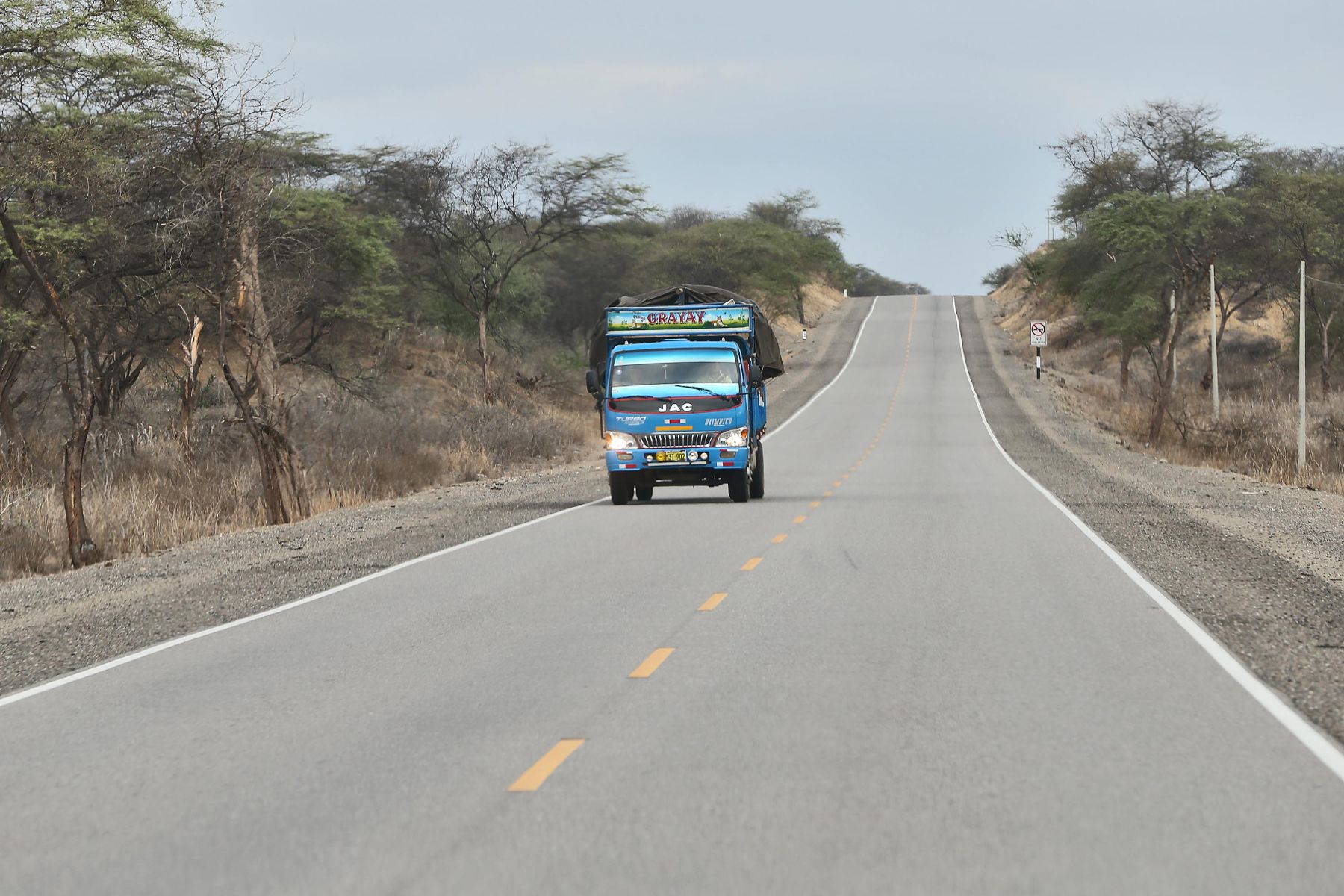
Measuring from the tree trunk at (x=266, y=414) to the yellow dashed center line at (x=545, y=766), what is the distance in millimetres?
18091

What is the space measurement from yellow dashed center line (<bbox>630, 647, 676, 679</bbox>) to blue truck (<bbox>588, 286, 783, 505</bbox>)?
42.6 ft

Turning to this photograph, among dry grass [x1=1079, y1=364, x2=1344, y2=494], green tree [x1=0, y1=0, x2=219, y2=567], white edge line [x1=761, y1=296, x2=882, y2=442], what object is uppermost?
green tree [x1=0, y1=0, x2=219, y2=567]

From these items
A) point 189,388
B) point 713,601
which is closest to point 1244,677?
point 713,601

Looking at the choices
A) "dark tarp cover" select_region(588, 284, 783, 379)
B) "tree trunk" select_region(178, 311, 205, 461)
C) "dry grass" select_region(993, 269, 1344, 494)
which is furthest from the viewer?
"dry grass" select_region(993, 269, 1344, 494)

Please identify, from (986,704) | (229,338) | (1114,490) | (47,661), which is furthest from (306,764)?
(229,338)

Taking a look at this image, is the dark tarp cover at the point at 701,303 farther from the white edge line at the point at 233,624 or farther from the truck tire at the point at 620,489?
the white edge line at the point at 233,624

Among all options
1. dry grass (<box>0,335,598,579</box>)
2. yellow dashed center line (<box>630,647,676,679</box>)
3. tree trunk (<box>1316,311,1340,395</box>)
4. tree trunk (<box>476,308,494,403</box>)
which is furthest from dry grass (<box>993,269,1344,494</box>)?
yellow dashed center line (<box>630,647,676,679</box>)

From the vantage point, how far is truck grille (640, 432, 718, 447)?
917 inches

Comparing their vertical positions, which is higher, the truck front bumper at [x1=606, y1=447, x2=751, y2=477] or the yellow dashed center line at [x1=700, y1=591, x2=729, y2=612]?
the truck front bumper at [x1=606, y1=447, x2=751, y2=477]

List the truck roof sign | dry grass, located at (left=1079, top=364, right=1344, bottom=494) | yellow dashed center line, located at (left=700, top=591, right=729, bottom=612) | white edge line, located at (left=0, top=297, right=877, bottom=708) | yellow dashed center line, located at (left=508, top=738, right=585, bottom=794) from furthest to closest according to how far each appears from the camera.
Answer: dry grass, located at (left=1079, top=364, right=1344, bottom=494)
the truck roof sign
yellow dashed center line, located at (left=700, top=591, right=729, bottom=612)
white edge line, located at (left=0, top=297, right=877, bottom=708)
yellow dashed center line, located at (left=508, top=738, right=585, bottom=794)

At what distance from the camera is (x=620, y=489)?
24047 millimetres

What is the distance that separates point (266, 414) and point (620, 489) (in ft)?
19.6

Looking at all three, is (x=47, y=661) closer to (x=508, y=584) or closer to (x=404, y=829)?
(x=508, y=584)

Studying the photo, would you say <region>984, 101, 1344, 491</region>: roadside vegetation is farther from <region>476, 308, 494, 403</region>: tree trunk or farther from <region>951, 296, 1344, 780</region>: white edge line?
<region>951, 296, 1344, 780</region>: white edge line
